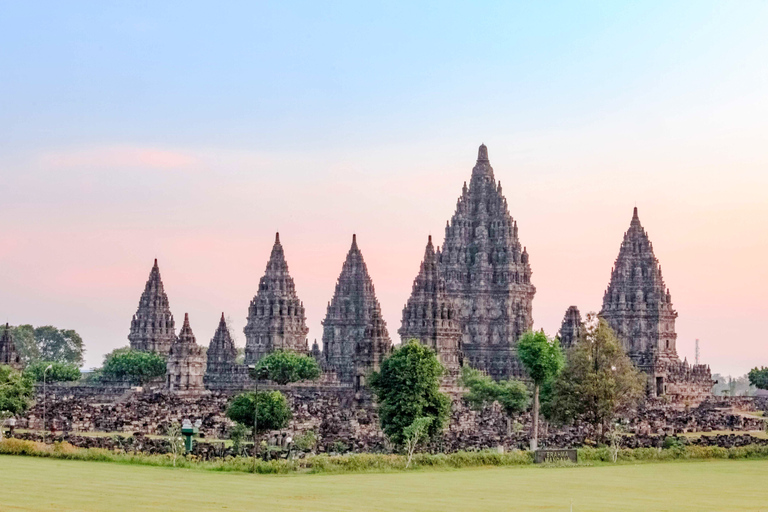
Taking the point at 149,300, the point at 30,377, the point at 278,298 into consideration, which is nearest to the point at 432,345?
Result: the point at 278,298

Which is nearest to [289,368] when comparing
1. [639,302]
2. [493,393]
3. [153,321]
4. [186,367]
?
[186,367]

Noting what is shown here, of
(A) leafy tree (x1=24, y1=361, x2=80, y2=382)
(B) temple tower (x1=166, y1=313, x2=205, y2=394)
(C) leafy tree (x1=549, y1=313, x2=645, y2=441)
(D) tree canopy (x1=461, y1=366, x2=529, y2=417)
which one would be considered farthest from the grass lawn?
(A) leafy tree (x1=24, y1=361, x2=80, y2=382)

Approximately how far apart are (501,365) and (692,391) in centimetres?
2009

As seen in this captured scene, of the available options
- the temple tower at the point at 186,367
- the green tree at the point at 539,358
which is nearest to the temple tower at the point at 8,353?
the temple tower at the point at 186,367

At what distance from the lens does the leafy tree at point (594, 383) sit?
82.9 m

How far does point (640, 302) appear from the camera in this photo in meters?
160

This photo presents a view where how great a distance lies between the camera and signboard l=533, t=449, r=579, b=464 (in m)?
67.1

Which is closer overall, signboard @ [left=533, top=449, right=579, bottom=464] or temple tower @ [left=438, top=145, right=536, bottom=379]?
signboard @ [left=533, top=449, right=579, bottom=464]

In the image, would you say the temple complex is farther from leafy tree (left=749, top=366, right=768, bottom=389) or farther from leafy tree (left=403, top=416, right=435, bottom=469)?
leafy tree (left=403, top=416, right=435, bottom=469)

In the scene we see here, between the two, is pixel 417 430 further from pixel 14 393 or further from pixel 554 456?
pixel 14 393

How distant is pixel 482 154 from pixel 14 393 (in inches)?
3393

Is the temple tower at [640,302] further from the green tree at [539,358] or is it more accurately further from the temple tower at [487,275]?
the green tree at [539,358]

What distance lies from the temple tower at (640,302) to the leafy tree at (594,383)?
239 feet

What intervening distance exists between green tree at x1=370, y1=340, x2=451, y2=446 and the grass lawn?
13.6 m
